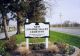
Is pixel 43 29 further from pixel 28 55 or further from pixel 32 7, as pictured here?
pixel 32 7

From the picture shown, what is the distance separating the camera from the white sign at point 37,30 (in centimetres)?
1416

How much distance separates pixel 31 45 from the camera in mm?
14578

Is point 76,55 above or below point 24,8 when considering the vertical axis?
below

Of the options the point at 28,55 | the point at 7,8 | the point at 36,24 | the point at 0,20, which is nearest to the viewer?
the point at 28,55

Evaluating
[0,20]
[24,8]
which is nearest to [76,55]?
[24,8]

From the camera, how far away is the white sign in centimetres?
1416

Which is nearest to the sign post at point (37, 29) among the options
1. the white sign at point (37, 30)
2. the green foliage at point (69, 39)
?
the white sign at point (37, 30)

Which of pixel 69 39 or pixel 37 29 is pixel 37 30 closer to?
pixel 37 29

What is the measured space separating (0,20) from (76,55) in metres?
15.2

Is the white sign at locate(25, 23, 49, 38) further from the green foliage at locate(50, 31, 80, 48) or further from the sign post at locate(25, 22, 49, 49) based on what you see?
the green foliage at locate(50, 31, 80, 48)

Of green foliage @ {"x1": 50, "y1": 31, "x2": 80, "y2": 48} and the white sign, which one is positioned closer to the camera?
the white sign

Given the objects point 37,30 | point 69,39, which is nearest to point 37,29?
point 37,30

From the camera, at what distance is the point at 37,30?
1417cm

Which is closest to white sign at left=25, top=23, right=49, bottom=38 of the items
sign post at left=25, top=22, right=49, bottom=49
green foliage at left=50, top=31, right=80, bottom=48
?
sign post at left=25, top=22, right=49, bottom=49
